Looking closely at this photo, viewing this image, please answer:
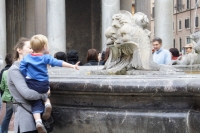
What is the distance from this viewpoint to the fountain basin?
15.3 feet

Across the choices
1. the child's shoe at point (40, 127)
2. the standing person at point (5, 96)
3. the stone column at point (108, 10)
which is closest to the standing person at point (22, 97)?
the child's shoe at point (40, 127)

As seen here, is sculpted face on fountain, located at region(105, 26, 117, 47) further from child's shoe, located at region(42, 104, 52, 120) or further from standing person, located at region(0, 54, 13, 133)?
standing person, located at region(0, 54, 13, 133)

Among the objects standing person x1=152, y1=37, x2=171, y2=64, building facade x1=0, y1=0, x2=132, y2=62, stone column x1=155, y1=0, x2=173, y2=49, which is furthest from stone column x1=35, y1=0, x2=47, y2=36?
standing person x1=152, y1=37, x2=171, y2=64

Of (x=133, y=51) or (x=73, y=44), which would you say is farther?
(x=73, y=44)

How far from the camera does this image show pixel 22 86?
4867 mm

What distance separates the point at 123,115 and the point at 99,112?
0.85ft

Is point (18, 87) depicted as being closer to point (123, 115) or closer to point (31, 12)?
point (123, 115)

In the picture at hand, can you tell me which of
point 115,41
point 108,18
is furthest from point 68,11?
point 115,41

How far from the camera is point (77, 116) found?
5117mm

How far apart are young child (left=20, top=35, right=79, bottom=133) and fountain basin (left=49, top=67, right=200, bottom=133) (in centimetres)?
31

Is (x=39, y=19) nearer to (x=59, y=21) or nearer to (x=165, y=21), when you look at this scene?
(x=59, y=21)

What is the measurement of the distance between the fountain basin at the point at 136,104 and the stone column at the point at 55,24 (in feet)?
59.5

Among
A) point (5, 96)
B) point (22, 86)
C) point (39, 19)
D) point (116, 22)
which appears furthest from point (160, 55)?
point (39, 19)

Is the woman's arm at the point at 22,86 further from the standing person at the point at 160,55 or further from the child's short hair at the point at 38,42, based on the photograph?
the standing person at the point at 160,55
